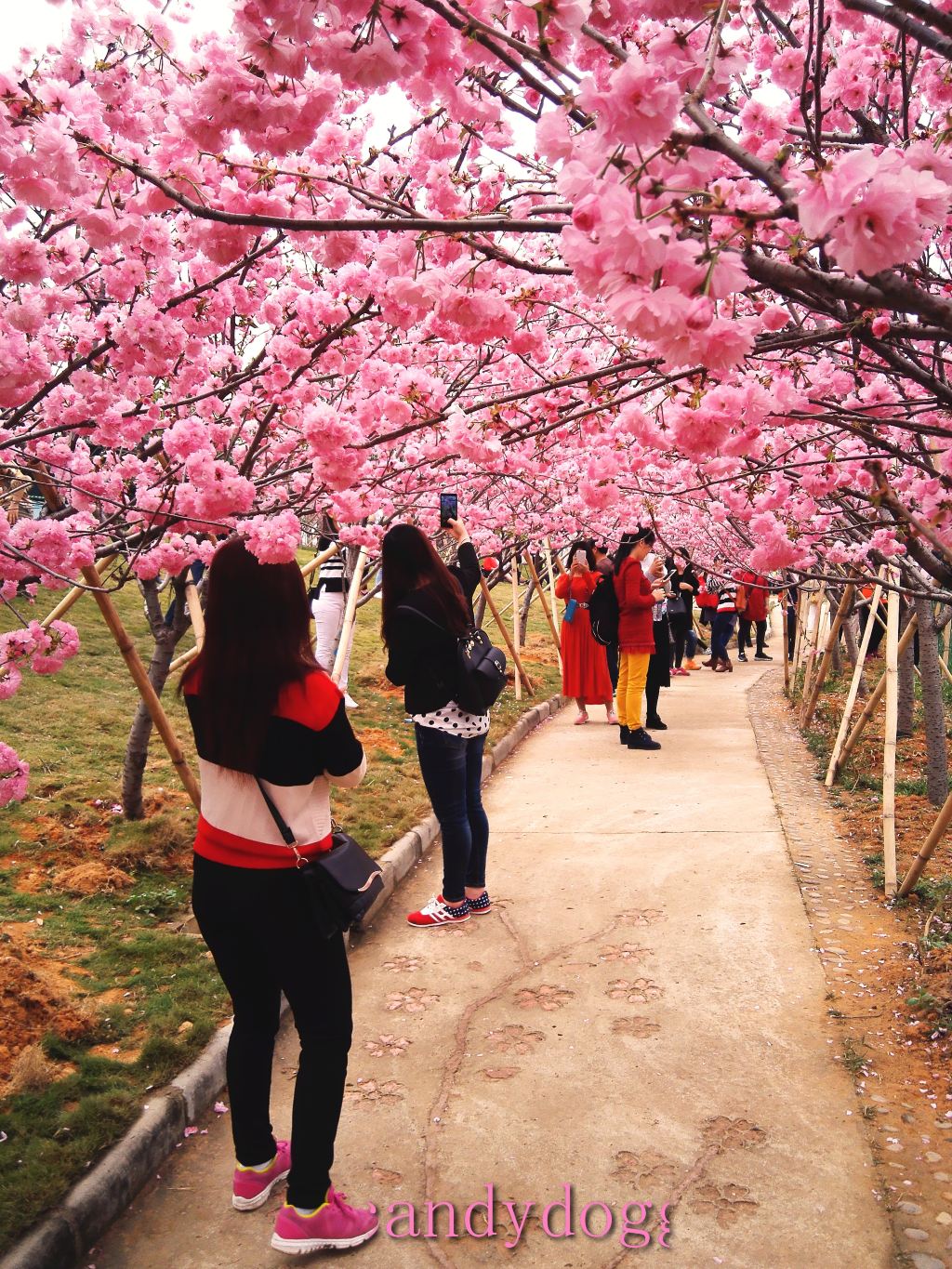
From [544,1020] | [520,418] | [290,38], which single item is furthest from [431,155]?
[544,1020]

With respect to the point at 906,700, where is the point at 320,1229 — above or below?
below

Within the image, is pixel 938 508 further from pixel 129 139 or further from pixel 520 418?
pixel 129 139

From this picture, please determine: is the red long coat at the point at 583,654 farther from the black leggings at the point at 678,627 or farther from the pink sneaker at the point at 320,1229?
the pink sneaker at the point at 320,1229

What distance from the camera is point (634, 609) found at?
8.99 metres

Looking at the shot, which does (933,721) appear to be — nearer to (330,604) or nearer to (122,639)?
(122,639)

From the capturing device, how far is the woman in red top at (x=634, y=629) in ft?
29.1

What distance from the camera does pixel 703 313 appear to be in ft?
5.45

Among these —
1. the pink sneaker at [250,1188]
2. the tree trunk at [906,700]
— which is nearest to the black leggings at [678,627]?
the tree trunk at [906,700]

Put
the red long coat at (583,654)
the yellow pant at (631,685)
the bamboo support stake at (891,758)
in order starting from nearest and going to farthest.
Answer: the bamboo support stake at (891,758)
the yellow pant at (631,685)
the red long coat at (583,654)

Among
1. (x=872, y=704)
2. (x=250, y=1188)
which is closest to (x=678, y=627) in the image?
(x=872, y=704)

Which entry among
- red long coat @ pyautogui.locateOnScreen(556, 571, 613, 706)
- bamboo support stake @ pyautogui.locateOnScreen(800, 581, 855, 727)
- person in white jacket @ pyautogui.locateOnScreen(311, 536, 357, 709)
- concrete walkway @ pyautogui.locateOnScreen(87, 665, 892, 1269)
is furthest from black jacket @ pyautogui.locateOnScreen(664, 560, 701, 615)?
concrete walkway @ pyautogui.locateOnScreen(87, 665, 892, 1269)

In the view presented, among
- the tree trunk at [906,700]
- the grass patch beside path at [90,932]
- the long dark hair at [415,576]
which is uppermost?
the long dark hair at [415,576]

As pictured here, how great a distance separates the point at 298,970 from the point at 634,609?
6.83 m

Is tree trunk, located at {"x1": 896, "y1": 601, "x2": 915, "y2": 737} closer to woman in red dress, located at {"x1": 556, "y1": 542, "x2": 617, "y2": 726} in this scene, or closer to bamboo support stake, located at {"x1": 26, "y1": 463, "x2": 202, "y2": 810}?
woman in red dress, located at {"x1": 556, "y1": 542, "x2": 617, "y2": 726}
